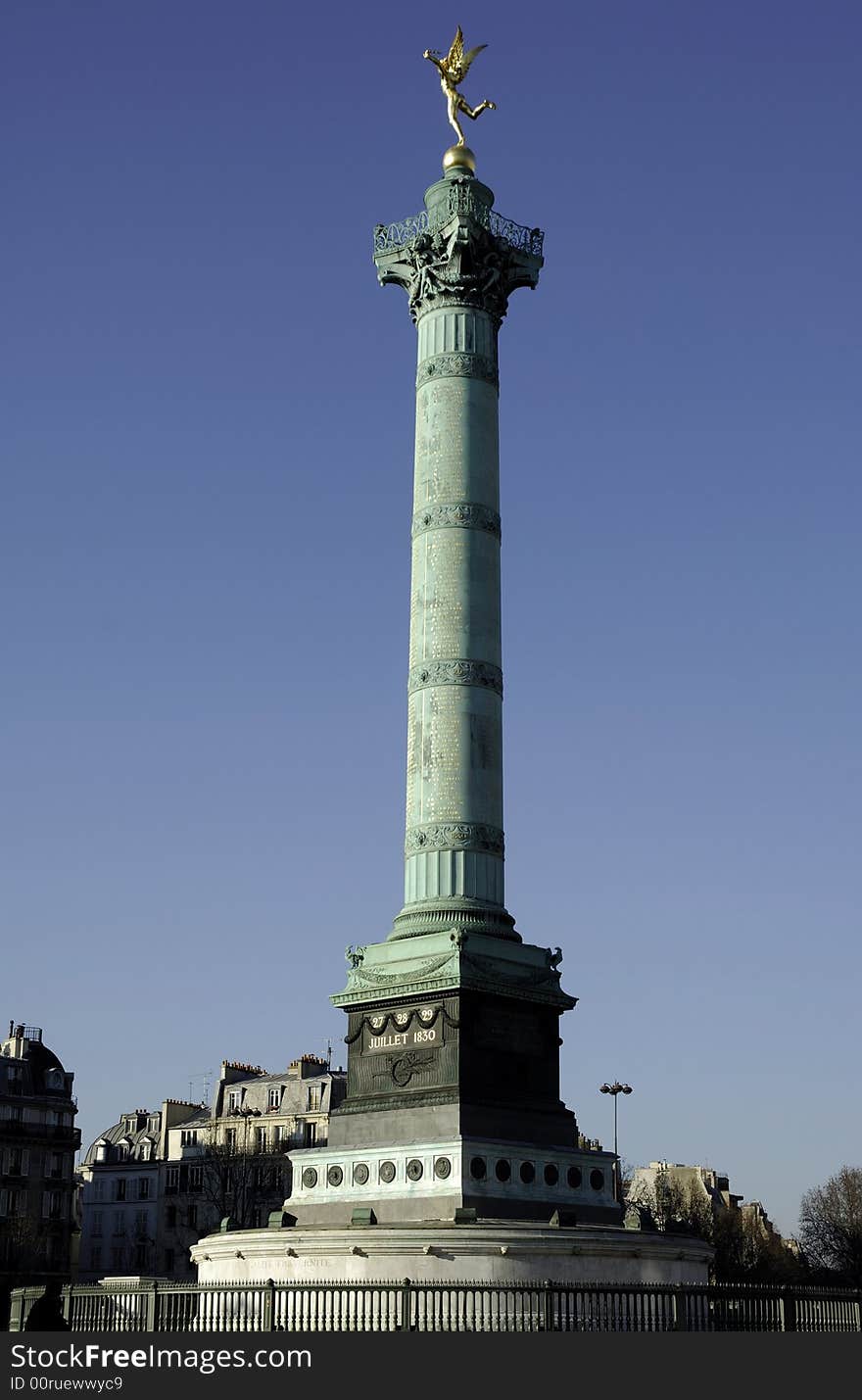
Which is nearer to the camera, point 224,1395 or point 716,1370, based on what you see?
point 224,1395

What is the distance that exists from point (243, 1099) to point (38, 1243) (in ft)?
55.9

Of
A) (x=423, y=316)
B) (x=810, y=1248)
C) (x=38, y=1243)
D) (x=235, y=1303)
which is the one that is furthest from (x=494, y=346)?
(x=810, y=1248)

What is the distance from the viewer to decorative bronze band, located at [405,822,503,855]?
146ft

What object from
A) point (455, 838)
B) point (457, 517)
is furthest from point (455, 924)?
point (457, 517)

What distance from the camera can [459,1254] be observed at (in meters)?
35.8

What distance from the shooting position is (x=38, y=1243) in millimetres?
79750

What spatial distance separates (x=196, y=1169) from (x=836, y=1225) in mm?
39208

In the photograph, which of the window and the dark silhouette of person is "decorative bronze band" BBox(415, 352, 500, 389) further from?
the window

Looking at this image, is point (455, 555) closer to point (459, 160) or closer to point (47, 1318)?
point (459, 160)

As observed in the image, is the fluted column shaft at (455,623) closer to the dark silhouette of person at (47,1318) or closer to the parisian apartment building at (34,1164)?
the dark silhouette of person at (47,1318)

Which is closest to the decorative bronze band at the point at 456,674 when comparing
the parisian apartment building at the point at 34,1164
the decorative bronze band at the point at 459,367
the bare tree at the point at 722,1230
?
the decorative bronze band at the point at 459,367

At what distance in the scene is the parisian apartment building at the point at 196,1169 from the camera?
85062 millimetres

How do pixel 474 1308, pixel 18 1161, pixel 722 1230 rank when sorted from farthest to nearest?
1. pixel 722 1230
2. pixel 18 1161
3. pixel 474 1308

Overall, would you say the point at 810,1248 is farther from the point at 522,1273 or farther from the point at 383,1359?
the point at 383,1359
